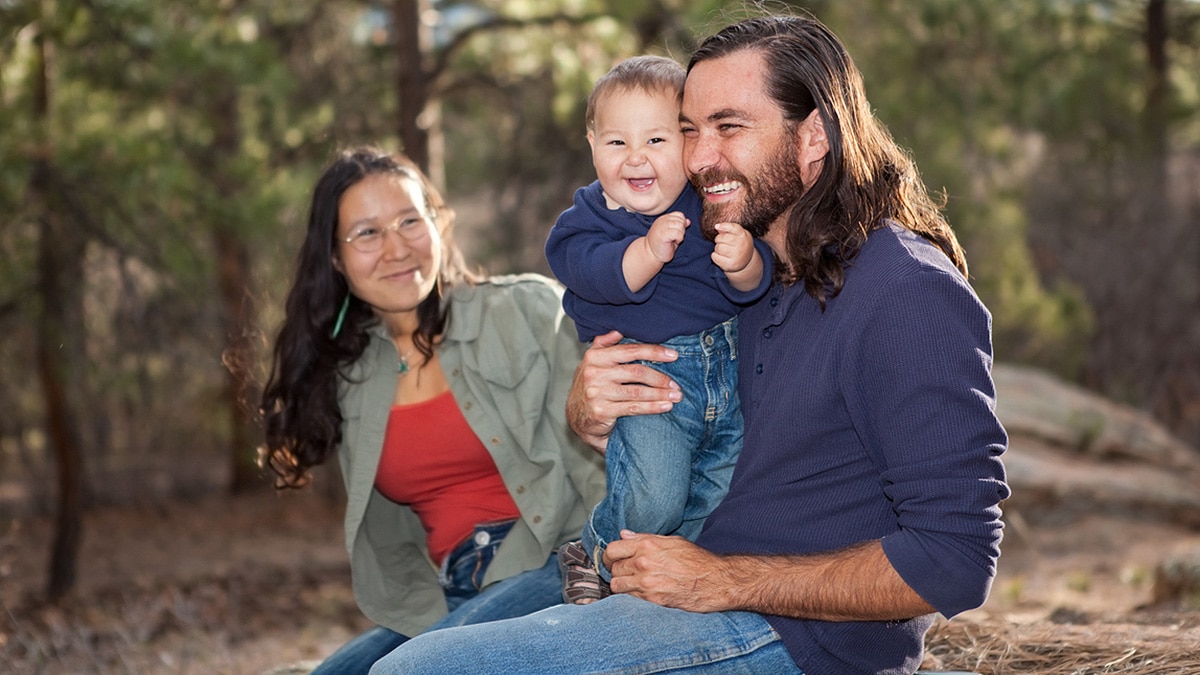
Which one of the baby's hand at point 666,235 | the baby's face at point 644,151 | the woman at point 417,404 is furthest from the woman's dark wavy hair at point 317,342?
the baby's hand at point 666,235

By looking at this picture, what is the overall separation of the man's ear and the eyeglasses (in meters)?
1.47

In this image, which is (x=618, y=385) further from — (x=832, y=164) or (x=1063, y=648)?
(x=1063, y=648)

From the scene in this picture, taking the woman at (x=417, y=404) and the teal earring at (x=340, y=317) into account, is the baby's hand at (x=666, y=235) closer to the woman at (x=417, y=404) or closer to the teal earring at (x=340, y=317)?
the woman at (x=417, y=404)

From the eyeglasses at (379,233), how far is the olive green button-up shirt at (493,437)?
0.24 metres

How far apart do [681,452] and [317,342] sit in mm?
1522

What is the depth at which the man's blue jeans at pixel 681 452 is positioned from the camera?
2705 millimetres

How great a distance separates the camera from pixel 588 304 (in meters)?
3.01

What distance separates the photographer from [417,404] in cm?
365

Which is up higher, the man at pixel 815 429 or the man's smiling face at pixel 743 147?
the man's smiling face at pixel 743 147

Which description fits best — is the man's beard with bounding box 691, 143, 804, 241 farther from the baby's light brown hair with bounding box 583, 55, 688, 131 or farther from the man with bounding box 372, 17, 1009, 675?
the baby's light brown hair with bounding box 583, 55, 688, 131

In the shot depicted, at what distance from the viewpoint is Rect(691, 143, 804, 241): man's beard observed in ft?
8.52

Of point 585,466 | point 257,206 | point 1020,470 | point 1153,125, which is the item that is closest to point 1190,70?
point 1153,125

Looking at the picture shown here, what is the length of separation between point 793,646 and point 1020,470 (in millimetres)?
7323

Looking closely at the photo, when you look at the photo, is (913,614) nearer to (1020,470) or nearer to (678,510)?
(678,510)
